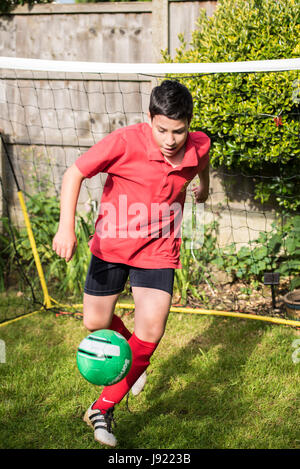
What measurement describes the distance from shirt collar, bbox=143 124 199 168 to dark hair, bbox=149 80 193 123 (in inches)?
5.2

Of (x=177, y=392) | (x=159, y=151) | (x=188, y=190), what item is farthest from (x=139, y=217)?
(x=188, y=190)

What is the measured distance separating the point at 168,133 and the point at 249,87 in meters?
1.91

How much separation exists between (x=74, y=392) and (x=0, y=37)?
3.90 metres

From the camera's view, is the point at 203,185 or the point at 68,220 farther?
the point at 203,185

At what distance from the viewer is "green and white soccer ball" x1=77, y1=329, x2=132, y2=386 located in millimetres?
2328

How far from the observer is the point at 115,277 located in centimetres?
275

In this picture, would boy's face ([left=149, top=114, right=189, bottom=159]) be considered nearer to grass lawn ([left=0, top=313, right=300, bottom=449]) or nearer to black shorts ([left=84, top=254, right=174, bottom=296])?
black shorts ([left=84, top=254, right=174, bottom=296])

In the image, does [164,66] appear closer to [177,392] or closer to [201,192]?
[201,192]

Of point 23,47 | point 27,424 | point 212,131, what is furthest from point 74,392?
point 23,47

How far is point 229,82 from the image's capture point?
4.08 m

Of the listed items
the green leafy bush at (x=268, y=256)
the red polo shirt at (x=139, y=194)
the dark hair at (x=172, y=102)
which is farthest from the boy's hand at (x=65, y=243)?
the green leafy bush at (x=268, y=256)


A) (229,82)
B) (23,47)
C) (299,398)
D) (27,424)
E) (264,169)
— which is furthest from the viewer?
(23,47)

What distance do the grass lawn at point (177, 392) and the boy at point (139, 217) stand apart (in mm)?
272
